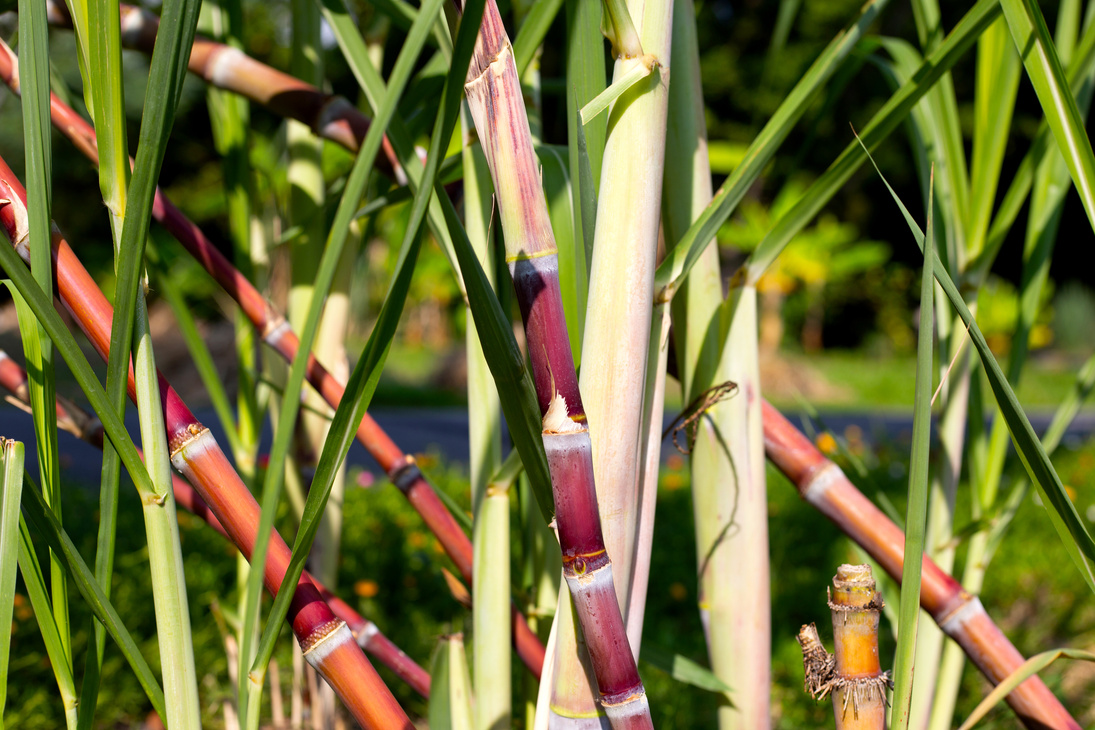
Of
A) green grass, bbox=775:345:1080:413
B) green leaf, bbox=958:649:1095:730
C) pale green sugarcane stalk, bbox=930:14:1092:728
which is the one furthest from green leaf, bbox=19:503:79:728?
green grass, bbox=775:345:1080:413

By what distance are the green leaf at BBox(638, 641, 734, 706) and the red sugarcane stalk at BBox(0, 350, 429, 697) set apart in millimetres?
159

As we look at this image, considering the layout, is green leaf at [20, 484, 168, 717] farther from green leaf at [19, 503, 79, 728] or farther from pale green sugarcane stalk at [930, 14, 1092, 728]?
pale green sugarcane stalk at [930, 14, 1092, 728]

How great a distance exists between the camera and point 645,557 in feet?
1.21

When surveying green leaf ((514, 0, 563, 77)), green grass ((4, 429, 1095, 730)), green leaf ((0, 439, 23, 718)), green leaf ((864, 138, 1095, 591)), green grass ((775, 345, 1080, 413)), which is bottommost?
green grass ((775, 345, 1080, 413))

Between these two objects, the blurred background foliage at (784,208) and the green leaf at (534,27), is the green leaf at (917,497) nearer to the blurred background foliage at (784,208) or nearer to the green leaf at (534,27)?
the green leaf at (534,27)

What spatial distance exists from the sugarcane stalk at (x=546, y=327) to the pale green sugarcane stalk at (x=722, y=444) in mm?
163

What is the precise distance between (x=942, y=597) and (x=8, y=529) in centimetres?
49

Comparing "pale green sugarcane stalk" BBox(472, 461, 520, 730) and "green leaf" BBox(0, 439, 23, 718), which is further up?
"green leaf" BBox(0, 439, 23, 718)

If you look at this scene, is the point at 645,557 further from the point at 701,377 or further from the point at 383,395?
the point at 383,395

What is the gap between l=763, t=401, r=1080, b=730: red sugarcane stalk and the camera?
0.47 m

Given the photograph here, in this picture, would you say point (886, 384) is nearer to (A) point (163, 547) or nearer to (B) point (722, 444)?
(B) point (722, 444)

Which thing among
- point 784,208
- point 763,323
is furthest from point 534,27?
point 763,323

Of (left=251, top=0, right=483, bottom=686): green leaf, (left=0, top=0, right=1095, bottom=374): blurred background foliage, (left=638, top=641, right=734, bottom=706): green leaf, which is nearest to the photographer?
(left=251, top=0, right=483, bottom=686): green leaf

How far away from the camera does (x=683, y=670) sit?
1.50ft
